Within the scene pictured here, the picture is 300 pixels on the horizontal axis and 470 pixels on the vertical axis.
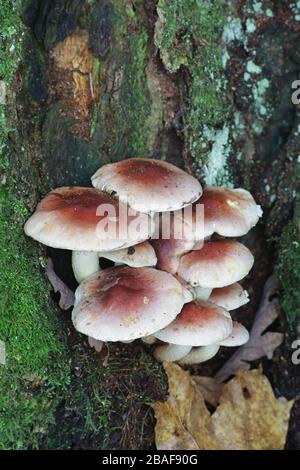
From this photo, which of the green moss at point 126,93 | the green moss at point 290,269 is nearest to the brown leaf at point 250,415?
the green moss at point 290,269

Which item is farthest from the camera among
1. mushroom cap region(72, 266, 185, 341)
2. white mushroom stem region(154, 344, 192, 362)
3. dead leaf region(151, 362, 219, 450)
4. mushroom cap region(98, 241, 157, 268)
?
white mushroom stem region(154, 344, 192, 362)

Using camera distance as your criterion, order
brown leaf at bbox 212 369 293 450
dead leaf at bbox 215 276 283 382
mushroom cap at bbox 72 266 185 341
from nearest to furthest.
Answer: mushroom cap at bbox 72 266 185 341 < brown leaf at bbox 212 369 293 450 < dead leaf at bbox 215 276 283 382

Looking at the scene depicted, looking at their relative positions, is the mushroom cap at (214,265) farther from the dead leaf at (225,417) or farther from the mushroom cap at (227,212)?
the dead leaf at (225,417)

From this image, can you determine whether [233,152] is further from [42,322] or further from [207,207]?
[42,322]

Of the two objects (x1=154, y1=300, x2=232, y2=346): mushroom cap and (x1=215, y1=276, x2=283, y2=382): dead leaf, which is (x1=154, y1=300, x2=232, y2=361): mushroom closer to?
(x1=154, y1=300, x2=232, y2=346): mushroom cap

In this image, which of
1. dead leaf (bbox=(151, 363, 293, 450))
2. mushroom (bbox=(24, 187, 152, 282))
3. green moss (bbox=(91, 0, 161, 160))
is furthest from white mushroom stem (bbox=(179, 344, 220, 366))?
green moss (bbox=(91, 0, 161, 160))

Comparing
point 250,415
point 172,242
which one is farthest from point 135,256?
point 250,415

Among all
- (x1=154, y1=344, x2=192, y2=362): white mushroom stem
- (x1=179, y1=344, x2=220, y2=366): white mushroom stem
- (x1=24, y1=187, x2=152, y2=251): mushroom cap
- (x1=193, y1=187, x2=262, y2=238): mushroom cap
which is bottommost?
(x1=179, y1=344, x2=220, y2=366): white mushroom stem
